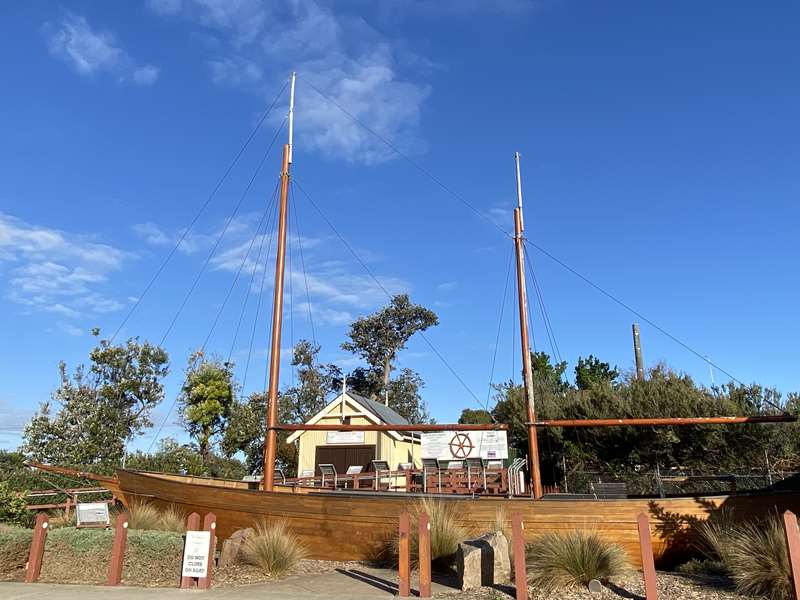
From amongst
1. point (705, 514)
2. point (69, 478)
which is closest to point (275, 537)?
point (705, 514)

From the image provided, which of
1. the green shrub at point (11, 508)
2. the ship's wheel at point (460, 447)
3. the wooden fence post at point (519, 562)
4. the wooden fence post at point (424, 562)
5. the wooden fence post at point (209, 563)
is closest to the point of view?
the wooden fence post at point (519, 562)

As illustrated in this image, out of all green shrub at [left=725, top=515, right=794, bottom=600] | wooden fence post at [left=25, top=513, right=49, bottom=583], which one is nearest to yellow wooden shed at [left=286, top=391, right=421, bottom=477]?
wooden fence post at [left=25, top=513, right=49, bottom=583]

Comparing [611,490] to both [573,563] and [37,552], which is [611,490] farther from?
[37,552]

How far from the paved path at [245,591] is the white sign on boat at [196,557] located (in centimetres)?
30

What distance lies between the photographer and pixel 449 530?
36.3 ft

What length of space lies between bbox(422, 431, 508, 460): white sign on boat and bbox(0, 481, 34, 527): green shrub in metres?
13.8

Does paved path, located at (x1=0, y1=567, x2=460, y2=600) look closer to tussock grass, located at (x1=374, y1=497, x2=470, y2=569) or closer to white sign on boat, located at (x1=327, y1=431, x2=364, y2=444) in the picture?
tussock grass, located at (x1=374, y1=497, x2=470, y2=569)

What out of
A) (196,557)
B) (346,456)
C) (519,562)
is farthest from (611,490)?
(346,456)

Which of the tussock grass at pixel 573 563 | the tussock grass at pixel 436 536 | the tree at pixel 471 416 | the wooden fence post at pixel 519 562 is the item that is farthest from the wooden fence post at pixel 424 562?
the tree at pixel 471 416

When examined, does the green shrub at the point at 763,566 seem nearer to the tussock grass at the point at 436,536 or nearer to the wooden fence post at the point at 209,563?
the tussock grass at the point at 436,536

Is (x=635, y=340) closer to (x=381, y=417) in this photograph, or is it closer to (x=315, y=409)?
(x=381, y=417)

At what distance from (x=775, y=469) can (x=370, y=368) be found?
108ft

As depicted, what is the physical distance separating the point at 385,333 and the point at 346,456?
79.8 ft

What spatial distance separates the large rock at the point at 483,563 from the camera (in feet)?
29.5
